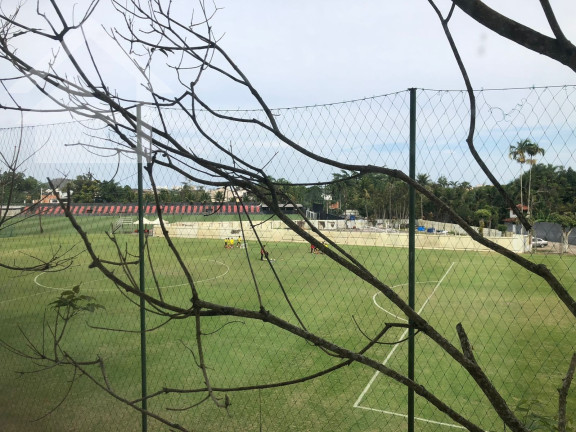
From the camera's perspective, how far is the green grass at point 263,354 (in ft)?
13.4

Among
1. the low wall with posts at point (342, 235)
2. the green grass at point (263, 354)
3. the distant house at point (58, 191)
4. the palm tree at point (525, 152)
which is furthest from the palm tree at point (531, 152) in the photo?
the distant house at point (58, 191)

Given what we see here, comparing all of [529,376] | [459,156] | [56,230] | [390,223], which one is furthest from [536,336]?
[56,230]

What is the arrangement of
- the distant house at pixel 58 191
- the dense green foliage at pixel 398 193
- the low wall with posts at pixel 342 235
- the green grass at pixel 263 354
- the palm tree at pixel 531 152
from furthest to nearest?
the green grass at pixel 263 354 < the low wall with posts at pixel 342 235 < the palm tree at pixel 531 152 < the dense green foliage at pixel 398 193 < the distant house at pixel 58 191

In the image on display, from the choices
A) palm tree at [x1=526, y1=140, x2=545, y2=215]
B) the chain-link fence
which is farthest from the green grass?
palm tree at [x1=526, y1=140, x2=545, y2=215]

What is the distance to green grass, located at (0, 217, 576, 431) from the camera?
4.08 metres

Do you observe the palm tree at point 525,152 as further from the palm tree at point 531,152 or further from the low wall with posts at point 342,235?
the low wall with posts at point 342,235

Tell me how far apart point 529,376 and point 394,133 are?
18.6 ft

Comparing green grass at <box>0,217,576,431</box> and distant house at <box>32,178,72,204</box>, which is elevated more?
distant house at <box>32,178,72,204</box>

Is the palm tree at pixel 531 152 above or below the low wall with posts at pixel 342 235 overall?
above

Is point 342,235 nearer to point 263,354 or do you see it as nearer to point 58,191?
point 58,191

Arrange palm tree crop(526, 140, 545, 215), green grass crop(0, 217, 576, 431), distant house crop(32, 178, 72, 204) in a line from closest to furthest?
distant house crop(32, 178, 72, 204), palm tree crop(526, 140, 545, 215), green grass crop(0, 217, 576, 431)

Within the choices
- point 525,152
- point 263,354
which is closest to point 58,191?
point 525,152

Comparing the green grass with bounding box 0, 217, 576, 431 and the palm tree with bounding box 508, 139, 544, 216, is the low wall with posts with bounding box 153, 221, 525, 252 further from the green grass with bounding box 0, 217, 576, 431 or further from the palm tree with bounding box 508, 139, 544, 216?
the palm tree with bounding box 508, 139, 544, 216

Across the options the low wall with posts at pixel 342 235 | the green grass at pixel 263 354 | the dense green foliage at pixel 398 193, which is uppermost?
the dense green foliage at pixel 398 193
